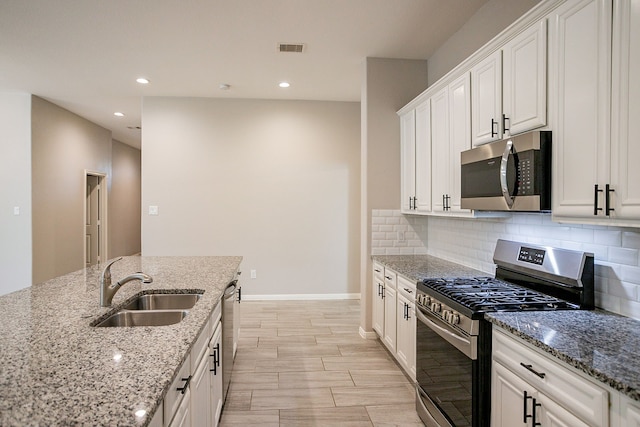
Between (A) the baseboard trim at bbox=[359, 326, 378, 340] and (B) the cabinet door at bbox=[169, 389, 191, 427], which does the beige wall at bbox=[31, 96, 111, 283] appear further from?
(B) the cabinet door at bbox=[169, 389, 191, 427]

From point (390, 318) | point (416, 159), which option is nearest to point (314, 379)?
point (390, 318)

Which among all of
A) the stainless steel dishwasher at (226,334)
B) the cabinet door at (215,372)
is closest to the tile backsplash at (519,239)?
the stainless steel dishwasher at (226,334)

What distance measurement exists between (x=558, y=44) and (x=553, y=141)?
438 millimetres

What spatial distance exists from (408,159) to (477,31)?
1204mm

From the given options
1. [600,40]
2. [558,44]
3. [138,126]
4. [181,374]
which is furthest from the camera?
[138,126]

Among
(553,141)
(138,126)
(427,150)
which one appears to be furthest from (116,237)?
(553,141)

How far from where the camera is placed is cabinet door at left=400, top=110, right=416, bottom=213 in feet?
11.4

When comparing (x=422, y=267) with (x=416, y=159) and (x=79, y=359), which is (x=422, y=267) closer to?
(x=416, y=159)

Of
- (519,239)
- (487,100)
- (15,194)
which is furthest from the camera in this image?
(15,194)

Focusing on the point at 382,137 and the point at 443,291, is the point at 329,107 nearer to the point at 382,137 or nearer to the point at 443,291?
the point at 382,137

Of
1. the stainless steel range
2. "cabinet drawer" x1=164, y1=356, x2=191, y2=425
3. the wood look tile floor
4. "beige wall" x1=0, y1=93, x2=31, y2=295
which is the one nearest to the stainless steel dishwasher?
the wood look tile floor

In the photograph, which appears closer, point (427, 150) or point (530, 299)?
point (530, 299)

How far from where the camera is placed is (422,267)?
3014 mm

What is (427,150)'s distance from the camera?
10.5ft
